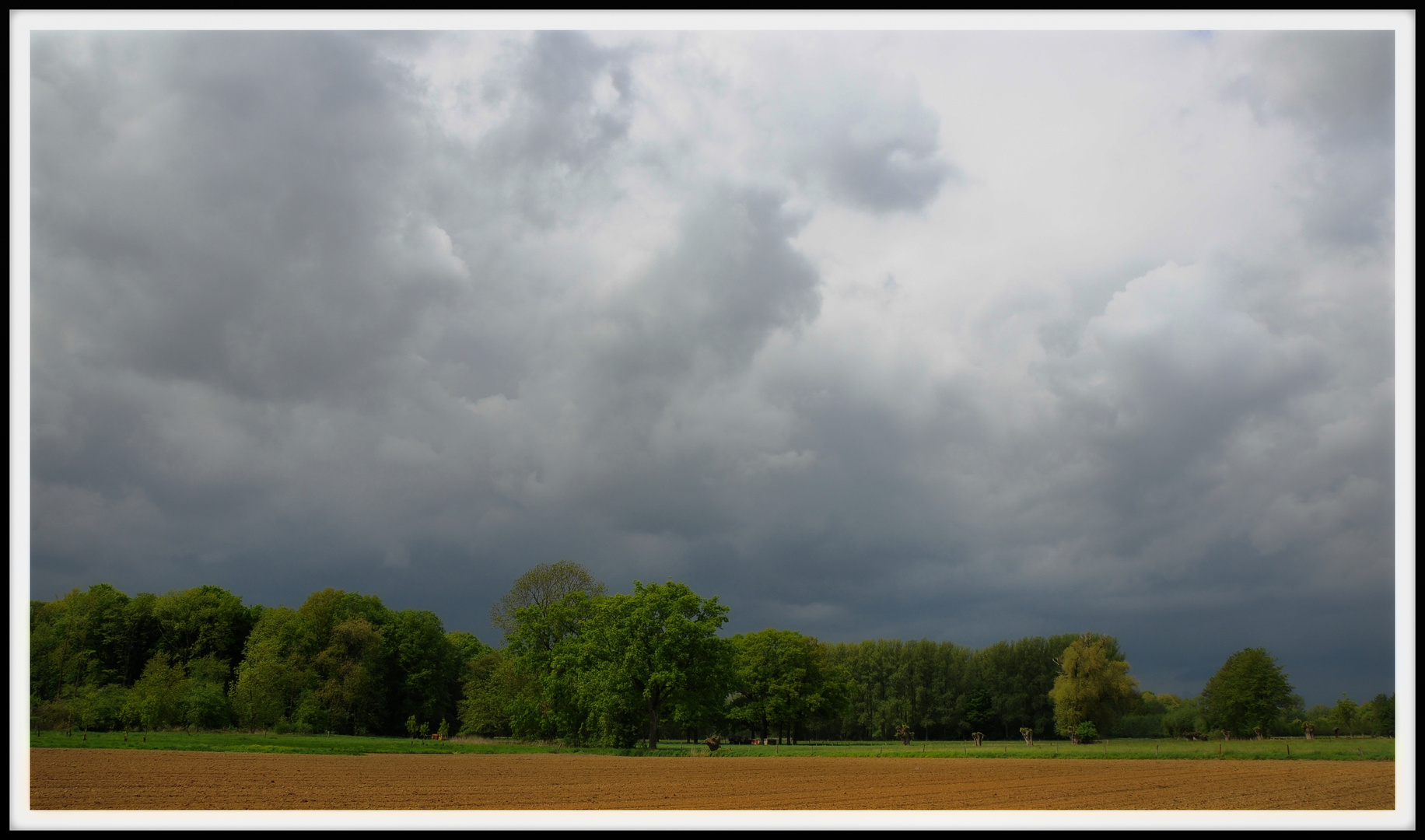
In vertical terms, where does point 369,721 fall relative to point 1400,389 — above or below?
below

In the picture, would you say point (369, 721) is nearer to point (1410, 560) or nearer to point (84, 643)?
point (84, 643)

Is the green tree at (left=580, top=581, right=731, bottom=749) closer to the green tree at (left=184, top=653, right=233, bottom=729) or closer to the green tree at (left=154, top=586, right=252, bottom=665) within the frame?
the green tree at (left=184, top=653, right=233, bottom=729)

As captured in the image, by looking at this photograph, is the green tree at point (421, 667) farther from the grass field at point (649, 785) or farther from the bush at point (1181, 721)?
the bush at point (1181, 721)

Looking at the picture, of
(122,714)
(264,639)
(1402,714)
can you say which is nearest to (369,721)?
(264,639)

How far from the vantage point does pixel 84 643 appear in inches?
2466

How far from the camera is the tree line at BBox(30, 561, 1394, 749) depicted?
4873 cm

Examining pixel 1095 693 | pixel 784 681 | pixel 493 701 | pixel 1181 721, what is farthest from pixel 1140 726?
pixel 493 701

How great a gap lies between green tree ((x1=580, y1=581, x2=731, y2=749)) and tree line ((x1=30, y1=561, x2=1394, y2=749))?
10 centimetres

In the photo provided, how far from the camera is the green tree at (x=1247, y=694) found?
59.0m

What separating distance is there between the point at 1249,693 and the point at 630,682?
146ft

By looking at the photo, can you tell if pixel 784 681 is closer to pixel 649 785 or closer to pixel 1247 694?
pixel 1247 694

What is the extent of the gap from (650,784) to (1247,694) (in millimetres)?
51203

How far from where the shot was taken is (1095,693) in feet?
221

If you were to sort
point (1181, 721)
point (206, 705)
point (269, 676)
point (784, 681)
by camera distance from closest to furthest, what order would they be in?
1. point (206, 705)
2. point (269, 676)
3. point (1181, 721)
4. point (784, 681)
